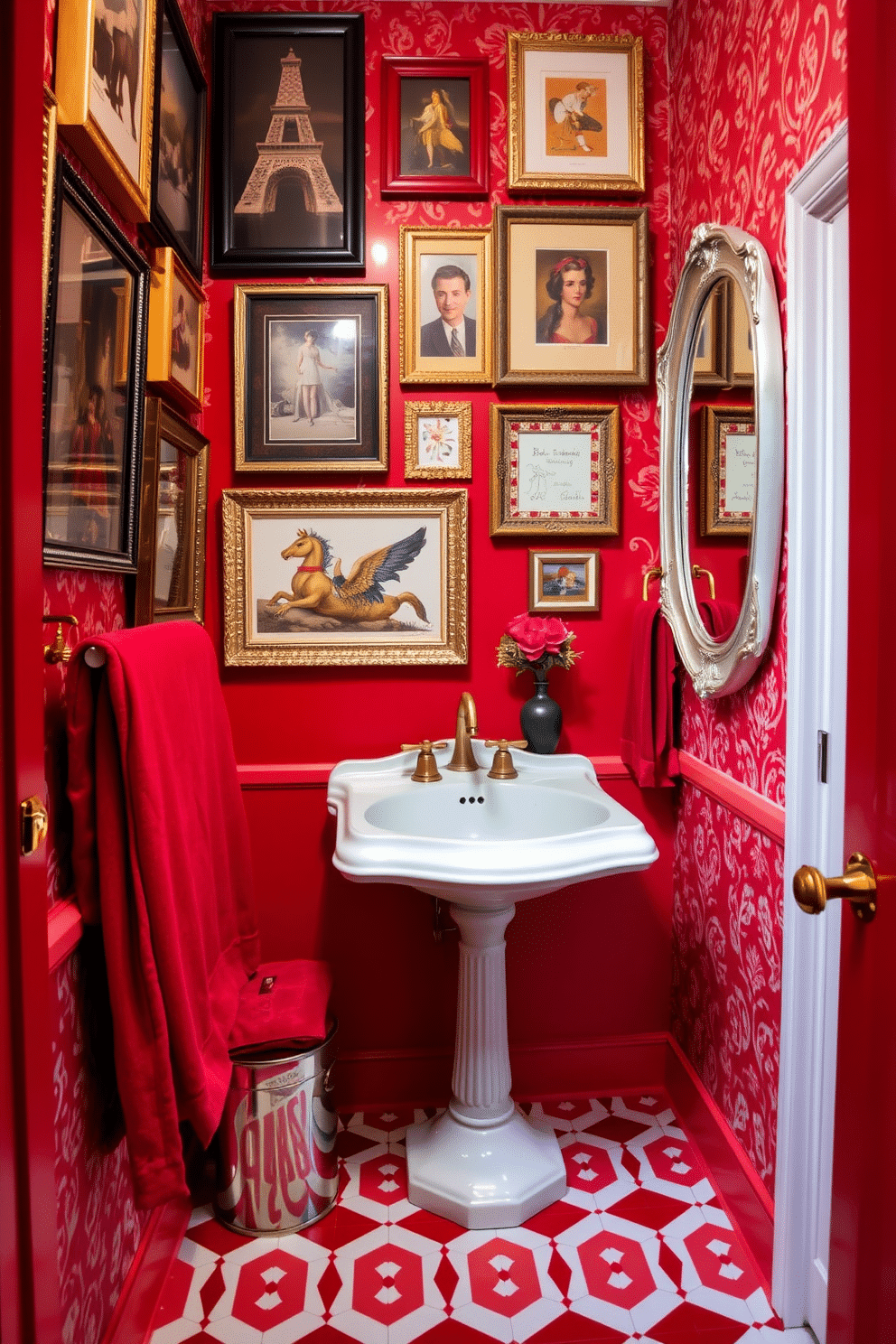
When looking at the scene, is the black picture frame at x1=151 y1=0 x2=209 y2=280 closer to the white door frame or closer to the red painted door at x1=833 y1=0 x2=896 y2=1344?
the white door frame

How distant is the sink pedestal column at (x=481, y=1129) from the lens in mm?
1841

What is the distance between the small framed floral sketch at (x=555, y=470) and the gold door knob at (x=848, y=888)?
153cm

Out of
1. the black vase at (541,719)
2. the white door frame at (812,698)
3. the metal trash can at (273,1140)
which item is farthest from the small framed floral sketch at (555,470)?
the metal trash can at (273,1140)

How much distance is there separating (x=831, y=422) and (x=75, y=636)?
1365 mm

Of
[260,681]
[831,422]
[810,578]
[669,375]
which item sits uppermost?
[669,375]

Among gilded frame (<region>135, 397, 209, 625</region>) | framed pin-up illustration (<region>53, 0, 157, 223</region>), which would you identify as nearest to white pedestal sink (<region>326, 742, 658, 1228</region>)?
gilded frame (<region>135, 397, 209, 625</region>)

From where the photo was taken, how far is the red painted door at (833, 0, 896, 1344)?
0.72 metres

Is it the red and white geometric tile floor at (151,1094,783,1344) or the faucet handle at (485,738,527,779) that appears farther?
the faucet handle at (485,738,527,779)

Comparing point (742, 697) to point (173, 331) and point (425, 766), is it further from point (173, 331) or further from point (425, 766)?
point (173, 331)

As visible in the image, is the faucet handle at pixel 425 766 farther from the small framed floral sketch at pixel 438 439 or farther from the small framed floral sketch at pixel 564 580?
the small framed floral sketch at pixel 438 439

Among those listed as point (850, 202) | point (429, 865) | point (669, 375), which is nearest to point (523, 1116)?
point (429, 865)

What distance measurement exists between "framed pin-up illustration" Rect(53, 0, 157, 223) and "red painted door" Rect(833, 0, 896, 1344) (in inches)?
40.6

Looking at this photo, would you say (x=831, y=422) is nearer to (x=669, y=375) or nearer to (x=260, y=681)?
(x=669, y=375)

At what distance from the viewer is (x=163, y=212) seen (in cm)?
170
